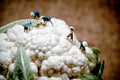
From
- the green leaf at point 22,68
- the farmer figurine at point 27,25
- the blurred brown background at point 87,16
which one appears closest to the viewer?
the green leaf at point 22,68

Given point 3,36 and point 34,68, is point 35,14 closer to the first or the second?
point 3,36

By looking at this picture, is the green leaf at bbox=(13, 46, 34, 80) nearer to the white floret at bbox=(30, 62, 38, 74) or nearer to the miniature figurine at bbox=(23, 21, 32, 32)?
the white floret at bbox=(30, 62, 38, 74)

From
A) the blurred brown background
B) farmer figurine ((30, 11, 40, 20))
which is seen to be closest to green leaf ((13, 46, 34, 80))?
farmer figurine ((30, 11, 40, 20))

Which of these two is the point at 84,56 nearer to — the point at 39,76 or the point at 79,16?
the point at 39,76

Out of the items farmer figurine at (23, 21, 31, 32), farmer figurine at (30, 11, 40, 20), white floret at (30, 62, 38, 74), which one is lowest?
white floret at (30, 62, 38, 74)

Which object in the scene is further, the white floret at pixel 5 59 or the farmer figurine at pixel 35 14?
the farmer figurine at pixel 35 14

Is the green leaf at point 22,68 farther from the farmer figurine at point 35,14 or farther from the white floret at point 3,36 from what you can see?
the farmer figurine at point 35,14

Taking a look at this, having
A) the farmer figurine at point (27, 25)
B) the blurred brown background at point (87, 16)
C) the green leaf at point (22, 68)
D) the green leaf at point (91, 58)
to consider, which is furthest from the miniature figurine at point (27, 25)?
the blurred brown background at point (87, 16)
